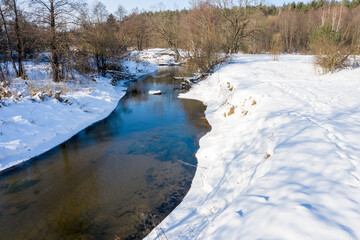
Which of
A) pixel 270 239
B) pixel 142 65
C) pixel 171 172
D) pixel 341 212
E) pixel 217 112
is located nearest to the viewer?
pixel 270 239

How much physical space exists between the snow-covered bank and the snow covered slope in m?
5.76

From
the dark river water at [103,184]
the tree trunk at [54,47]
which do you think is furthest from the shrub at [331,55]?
the tree trunk at [54,47]

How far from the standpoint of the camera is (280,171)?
12.5 feet

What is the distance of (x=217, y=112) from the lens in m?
11.0

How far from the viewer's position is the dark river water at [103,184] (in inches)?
171

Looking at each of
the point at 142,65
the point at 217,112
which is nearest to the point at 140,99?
the point at 217,112

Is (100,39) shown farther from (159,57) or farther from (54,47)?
(159,57)

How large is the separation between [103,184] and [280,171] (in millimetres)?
4452

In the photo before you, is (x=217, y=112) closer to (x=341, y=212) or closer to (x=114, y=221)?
(x=114, y=221)

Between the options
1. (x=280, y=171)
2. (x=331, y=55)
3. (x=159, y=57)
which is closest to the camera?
(x=280, y=171)

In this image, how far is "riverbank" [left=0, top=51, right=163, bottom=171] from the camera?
23.1 feet

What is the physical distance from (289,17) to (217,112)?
43.3 meters

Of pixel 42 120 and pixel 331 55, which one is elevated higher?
pixel 331 55

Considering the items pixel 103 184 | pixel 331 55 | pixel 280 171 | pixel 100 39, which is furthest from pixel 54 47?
pixel 331 55
